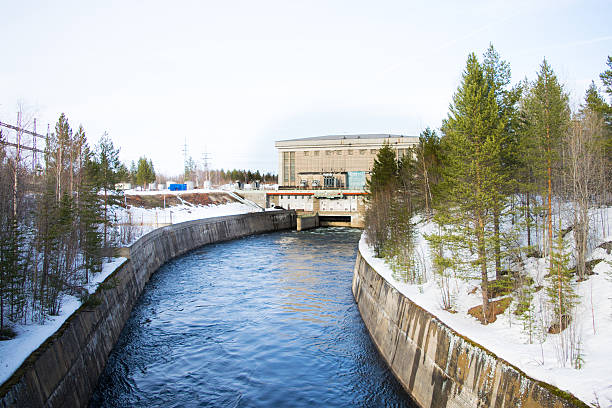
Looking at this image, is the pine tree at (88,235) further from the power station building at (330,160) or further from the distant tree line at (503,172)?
the power station building at (330,160)

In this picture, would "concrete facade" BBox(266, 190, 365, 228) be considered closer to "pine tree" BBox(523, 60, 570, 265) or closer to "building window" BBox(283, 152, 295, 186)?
"building window" BBox(283, 152, 295, 186)

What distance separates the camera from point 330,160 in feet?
311

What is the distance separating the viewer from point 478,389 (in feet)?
32.0

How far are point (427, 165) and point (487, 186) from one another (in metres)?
22.3

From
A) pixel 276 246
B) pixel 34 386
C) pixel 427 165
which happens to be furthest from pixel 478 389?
pixel 276 246

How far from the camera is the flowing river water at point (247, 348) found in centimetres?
1391

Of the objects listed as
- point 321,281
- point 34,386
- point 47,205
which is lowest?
point 321,281

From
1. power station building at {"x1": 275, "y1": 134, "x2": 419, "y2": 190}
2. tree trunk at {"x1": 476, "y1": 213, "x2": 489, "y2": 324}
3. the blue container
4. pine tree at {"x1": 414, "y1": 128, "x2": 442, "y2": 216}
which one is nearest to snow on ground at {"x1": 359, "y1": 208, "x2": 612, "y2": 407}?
tree trunk at {"x1": 476, "y1": 213, "x2": 489, "y2": 324}

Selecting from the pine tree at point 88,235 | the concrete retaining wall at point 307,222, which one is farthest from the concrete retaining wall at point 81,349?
the concrete retaining wall at point 307,222

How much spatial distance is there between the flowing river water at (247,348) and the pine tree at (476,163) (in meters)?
5.47

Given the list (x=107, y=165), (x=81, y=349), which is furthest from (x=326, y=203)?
(x=81, y=349)

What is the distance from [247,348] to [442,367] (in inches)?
370

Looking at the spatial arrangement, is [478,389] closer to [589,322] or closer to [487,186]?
[589,322]

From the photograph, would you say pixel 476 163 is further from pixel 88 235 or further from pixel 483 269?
pixel 88 235
